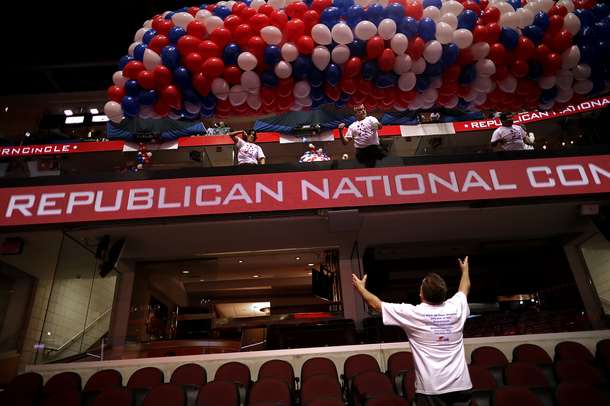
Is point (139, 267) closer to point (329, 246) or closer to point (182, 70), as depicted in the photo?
point (329, 246)

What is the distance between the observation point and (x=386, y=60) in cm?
360

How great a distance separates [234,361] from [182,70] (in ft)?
11.4

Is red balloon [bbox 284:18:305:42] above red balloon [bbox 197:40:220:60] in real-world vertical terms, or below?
above

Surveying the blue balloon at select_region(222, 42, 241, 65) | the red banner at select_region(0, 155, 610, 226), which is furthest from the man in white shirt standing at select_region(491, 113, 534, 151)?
the blue balloon at select_region(222, 42, 241, 65)

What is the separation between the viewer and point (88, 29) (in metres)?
10.3

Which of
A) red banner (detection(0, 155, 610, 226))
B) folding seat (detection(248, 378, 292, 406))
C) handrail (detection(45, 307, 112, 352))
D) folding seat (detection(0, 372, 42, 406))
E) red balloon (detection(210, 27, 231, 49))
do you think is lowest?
folding seat (detection(248, 378, 292, 406))

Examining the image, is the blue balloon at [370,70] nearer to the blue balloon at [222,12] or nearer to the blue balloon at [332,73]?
the blue balloon at [332,73]

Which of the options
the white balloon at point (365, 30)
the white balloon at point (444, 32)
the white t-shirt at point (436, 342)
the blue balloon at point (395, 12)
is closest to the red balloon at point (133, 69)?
the white balloon at point (365, 30)

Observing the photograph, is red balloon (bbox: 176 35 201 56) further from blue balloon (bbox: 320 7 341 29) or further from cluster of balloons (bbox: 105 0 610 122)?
Answer: blue balloon (bbox: 320 7 341 29)

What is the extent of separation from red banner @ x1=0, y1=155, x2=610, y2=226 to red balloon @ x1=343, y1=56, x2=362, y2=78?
1.01 metres

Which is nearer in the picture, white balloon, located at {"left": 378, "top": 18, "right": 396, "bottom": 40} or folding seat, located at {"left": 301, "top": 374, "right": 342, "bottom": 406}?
white balloon, located at {"left": 378, "top": 18, "right": 396, "bottom": 40}

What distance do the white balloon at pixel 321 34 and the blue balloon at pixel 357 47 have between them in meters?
0.20

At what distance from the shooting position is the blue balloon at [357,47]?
3.65 m

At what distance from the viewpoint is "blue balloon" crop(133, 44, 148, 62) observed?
147 inches
